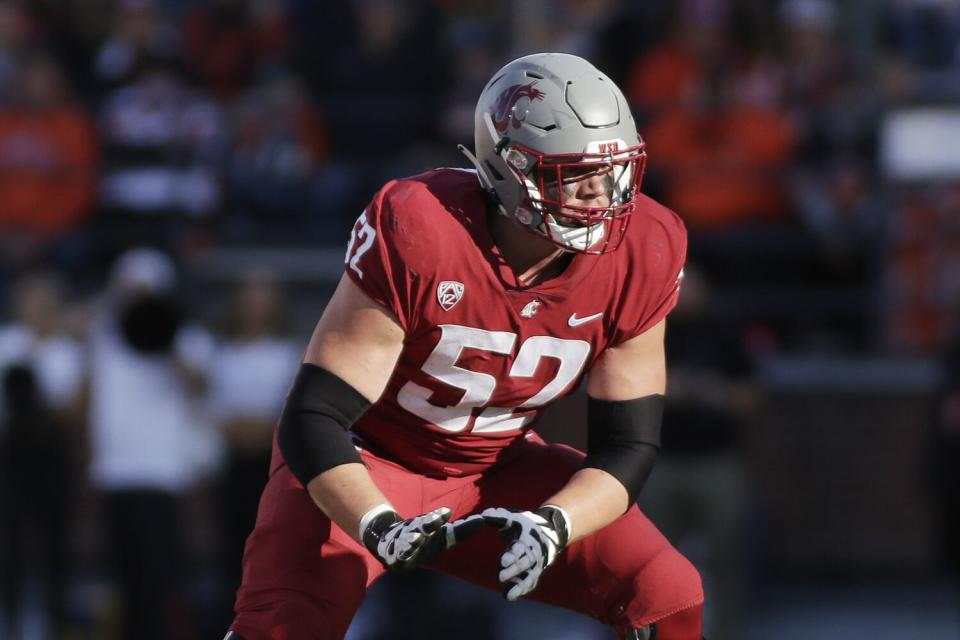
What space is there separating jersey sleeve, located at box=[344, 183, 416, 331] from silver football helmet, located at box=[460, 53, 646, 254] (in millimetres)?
338

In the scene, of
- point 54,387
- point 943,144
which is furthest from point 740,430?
point 54,387

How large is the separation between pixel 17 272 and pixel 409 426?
5627mm

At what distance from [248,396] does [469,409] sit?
13.4 feet

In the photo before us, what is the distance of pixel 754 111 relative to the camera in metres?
9.34

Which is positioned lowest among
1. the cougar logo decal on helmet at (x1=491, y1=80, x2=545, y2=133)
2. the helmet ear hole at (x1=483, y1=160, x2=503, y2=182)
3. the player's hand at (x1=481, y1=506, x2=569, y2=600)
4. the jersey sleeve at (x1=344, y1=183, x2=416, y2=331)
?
the player's hand at (x1=481, y1=506, x2=569, y2=600)

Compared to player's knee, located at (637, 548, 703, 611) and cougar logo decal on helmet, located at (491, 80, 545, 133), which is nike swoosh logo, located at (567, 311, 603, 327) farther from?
player's knee, located at (637, 548, 703, 611)

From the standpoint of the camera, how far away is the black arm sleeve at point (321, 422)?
405 cm

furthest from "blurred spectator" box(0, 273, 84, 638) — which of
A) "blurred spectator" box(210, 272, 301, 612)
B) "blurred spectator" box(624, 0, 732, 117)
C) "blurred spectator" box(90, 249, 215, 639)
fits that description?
"blurred spectator" box(624, 0, 732, 117)

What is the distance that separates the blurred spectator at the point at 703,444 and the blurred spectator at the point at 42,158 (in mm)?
3599

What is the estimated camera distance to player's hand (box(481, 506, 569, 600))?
3863 mm

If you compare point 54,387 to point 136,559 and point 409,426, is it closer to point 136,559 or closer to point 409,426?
point 136,559

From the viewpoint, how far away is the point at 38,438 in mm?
8461

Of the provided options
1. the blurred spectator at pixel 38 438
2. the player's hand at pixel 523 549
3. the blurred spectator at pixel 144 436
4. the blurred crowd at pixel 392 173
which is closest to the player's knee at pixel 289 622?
the player's hand at pixel 523 549

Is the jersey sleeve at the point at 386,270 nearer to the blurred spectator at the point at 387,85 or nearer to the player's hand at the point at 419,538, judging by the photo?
the player's hand at the point at 419,538
